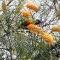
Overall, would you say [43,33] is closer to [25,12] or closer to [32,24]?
[32,24]

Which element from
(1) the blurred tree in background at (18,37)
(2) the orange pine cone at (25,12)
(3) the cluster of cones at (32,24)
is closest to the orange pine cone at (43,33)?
(3) the cluster of cones at (32,24)

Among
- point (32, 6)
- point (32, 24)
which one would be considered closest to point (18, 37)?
point (32, 24)

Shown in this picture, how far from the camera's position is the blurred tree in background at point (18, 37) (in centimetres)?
234

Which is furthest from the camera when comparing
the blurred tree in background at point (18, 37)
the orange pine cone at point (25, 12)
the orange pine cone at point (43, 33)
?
the blurred tree in background at point (18, 37)

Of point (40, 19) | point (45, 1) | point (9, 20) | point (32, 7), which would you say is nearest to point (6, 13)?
point (9, 20)

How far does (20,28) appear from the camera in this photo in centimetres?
236

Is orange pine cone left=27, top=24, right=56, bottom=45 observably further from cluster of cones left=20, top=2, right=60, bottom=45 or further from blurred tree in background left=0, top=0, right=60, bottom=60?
blurred tree in background left=0, top=0, right=60, bottom=60

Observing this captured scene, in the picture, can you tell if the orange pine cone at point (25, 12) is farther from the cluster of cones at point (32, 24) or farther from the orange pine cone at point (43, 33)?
the orange pine cone at point (43, 33)

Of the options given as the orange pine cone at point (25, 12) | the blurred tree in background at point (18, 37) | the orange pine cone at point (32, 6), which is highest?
the orange pine cone at point (32, 6)

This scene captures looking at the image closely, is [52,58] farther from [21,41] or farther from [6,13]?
[6,13]

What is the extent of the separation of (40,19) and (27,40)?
30 centimetres

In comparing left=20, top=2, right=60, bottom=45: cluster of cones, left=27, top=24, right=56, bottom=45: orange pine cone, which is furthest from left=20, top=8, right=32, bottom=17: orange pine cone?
left=27, top=24, right=56, bottom=45: orange pine cone

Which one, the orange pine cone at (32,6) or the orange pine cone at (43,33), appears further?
the orange pine cone at (32,6)

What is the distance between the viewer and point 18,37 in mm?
2348
